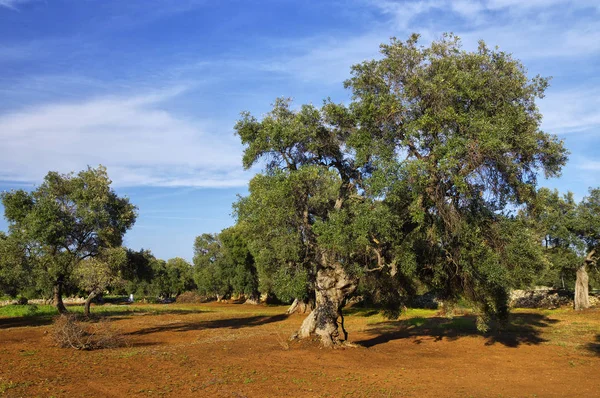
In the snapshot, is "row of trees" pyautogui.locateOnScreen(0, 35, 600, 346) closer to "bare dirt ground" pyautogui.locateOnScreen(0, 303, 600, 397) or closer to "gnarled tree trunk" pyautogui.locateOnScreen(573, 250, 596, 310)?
"bare dirt ground" pyautogui.locateOnScreen(0, 303, 600, 397)

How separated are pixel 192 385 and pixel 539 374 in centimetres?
1197

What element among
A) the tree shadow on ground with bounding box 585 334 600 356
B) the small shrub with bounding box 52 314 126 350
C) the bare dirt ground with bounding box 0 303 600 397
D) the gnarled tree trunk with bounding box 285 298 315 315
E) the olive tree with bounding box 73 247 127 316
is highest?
the olive tree with bounding box 73 247 127 316

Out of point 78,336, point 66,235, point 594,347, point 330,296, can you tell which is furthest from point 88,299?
point 594,347

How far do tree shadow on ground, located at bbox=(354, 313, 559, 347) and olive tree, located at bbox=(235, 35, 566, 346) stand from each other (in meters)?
5.00

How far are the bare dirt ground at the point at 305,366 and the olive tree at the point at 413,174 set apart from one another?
2742 mm

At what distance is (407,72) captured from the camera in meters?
17.6

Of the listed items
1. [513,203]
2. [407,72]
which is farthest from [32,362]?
[513,203]

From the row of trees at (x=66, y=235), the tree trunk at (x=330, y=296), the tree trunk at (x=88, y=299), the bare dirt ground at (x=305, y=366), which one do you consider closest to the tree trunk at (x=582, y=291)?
the bare dirt ground at (x=305, y=366)

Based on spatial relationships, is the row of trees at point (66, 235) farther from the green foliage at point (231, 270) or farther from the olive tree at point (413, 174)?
the green foliage at point (231, 270)

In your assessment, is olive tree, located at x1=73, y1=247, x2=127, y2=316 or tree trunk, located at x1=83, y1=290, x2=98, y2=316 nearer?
olive tree, located at x1=73, y1=247, x2=127, y2=316

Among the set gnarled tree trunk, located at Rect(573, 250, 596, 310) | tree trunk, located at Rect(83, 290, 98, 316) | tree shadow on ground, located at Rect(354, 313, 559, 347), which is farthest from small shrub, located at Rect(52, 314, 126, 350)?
gnarled tree trunk, located at Rect(573, 250, 596, 310)

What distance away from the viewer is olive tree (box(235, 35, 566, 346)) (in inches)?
624

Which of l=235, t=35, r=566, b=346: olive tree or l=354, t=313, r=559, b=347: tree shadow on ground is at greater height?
l=235, t=35, r=566, b=346: olive tree

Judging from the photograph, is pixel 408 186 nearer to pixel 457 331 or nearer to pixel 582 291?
pixel 457 331
